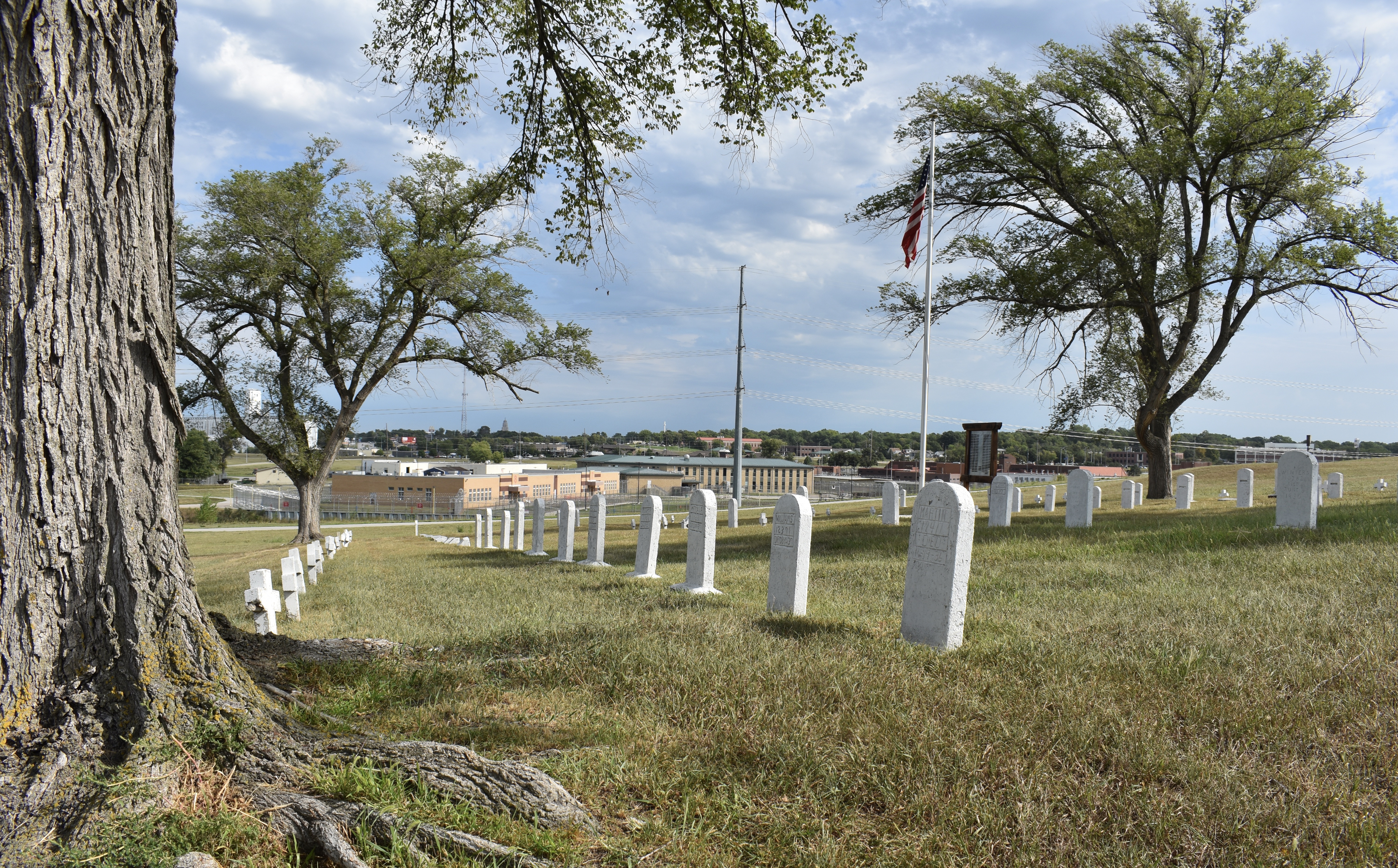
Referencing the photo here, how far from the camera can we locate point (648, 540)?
11016 mm

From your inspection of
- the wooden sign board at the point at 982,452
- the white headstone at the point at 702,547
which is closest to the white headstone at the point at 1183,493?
the wooden sign board at the point at 982,452

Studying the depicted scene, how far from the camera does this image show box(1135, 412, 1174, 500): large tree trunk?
2039cm

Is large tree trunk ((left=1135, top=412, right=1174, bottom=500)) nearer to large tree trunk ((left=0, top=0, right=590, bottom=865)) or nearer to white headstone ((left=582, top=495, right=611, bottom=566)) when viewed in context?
white headstone ((left=582, top=495, right=611, bottom=566))

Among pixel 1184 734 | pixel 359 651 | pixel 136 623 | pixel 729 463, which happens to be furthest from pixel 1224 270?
pixel 729 463

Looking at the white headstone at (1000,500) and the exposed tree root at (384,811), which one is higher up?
the white headstone at (1000,500)

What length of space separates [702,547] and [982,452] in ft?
31.1

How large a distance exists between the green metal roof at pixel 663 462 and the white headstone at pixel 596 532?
67.2m

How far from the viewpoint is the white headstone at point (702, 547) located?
905 cm

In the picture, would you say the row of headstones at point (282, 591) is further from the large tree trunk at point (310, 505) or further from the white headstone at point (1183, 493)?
the white headstone at point (1183, 493)

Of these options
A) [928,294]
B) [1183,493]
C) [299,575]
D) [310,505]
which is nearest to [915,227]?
[928,294]

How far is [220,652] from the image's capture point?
10.7 ft

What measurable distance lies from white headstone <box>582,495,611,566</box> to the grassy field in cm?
522

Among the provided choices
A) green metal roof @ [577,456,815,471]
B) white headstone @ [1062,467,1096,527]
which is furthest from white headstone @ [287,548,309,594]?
green metal roof @ [577,456,815,471]

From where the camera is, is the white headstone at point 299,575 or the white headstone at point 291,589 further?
the white headstone at point 299,575
